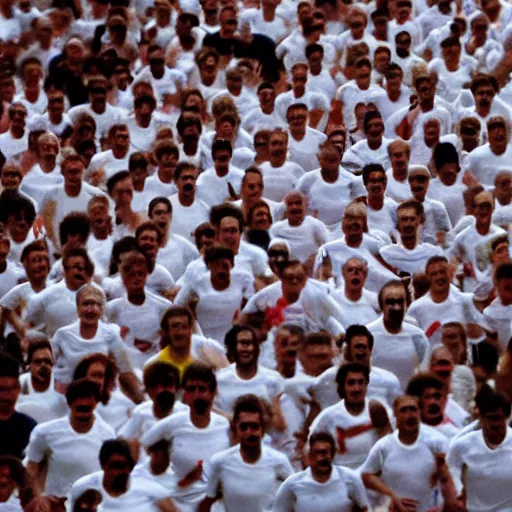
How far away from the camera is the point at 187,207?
1658 cm

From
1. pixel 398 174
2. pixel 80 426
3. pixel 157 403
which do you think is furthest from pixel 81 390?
pixel 398 174

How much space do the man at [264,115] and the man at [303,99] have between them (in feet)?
0.74

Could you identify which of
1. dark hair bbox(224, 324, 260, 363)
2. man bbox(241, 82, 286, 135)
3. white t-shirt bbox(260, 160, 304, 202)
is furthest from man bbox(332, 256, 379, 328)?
man bbox(241, 82, 286, 135)

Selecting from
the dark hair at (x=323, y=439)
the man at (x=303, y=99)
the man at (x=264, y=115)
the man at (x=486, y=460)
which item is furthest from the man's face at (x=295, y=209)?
the dark hair at (x=323, y=439)

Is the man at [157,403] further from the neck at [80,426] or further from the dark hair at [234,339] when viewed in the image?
the dark hair at [234,339]

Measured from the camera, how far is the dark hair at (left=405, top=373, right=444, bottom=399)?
12.7m

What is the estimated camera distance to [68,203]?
1653 centimetres

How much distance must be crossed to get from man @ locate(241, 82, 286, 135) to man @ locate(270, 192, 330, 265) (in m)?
2.92

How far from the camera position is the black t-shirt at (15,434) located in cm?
1267

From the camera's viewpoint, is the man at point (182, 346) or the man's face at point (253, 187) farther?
the man's face at point (253, 187)

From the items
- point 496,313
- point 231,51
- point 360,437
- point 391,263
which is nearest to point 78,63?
point 231,51

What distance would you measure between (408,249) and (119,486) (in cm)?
467

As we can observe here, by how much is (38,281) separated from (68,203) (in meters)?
1.98

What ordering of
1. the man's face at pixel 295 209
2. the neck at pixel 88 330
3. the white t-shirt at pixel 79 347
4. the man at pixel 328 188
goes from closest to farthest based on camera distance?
the white t-shirt at pixel 79 347 < the neck at pixel 88 330 < the man's face at pixel 295 209 < the man at pixel 328 188
